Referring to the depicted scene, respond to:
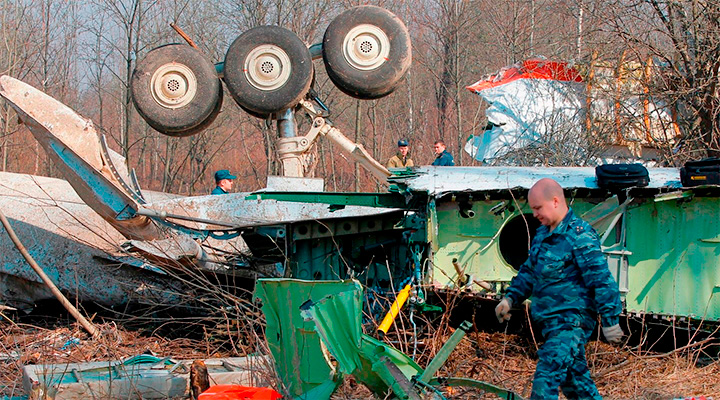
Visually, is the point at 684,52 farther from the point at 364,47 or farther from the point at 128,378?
→ the point at 128,378

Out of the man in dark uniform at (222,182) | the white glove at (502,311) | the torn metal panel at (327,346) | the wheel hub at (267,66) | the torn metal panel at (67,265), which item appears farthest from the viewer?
the man in dark uniform at (222,182)

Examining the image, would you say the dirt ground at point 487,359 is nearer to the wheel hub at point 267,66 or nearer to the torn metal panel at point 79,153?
the torn metal panel at point 79,153

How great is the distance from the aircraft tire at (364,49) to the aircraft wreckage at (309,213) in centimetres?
2

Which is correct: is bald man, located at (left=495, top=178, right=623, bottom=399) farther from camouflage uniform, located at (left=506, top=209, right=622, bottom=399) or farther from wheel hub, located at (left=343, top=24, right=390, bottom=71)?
wheel hub, located at (left=343, top=24, right=390, bottom=71)

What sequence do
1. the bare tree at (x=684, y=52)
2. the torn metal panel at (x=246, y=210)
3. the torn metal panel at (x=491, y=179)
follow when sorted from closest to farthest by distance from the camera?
the torn metal panel at (x=491, y=179) → the torn metal panel at (x=246, y=210) → the bare tree at (x=684, y=52)

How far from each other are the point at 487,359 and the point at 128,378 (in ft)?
10.3

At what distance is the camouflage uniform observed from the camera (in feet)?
14.7

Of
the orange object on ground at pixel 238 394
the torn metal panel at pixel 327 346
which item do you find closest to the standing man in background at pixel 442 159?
the torn metal panel at pixel 327 346

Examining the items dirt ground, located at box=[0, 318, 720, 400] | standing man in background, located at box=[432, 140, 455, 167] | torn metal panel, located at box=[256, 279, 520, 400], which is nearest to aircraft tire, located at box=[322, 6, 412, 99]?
standing man in background, located at box=[432, 140, 455, 167]

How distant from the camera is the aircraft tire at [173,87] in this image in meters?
9.07

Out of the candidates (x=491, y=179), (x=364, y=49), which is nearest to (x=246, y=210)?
(x=364, y=49)

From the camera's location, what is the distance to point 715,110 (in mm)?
11039

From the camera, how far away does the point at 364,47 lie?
365 inches

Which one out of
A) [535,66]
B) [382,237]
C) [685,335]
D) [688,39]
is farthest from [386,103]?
[685,335]
